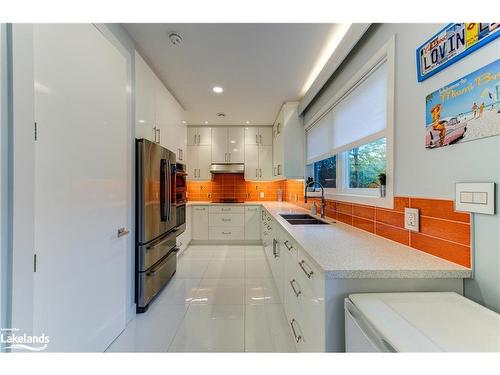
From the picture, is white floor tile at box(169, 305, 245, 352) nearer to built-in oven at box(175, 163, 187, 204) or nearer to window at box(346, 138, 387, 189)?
built-in oven at box(175, 163, 187, 204)

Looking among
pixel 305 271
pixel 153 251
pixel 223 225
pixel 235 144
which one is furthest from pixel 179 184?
pixel 305 271

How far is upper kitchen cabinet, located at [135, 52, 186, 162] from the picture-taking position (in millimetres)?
1973

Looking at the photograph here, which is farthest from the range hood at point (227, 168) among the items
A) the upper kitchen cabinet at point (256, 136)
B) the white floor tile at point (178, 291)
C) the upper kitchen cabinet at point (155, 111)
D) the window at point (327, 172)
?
the white floor tile at point (178, 291)

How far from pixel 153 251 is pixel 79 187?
104cm

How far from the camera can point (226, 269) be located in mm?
2961

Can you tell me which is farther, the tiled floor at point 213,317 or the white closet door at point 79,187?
the tiled floor at point 213,317

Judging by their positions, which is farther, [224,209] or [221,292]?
[224,209]

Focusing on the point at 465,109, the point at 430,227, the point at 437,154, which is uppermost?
the point at 465,109

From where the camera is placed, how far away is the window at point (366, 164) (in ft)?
5.10

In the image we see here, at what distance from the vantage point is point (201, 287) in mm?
2430

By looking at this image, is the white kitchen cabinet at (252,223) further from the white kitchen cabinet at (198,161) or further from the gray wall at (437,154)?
the gray wall at (437,154)

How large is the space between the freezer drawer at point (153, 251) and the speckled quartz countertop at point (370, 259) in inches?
55.7

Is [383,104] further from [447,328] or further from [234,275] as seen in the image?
[234,275]

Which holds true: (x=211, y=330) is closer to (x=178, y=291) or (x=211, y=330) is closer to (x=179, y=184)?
(x=178, y=291)
